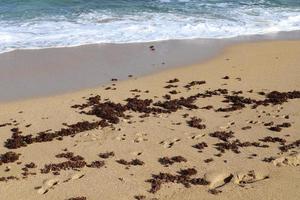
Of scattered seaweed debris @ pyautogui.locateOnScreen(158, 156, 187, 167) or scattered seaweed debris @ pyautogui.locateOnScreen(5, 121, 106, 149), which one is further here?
scattered seaweed debris @ pyautogui.locateOnScreen(5, 121, 106, 149)

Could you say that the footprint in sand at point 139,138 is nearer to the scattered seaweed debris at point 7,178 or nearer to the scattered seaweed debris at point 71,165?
the scattered seaweed debris at point 71,165

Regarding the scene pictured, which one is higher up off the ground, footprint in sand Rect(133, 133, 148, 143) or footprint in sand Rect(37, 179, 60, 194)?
footprint in sand Rect(133, 133, 148, 143)

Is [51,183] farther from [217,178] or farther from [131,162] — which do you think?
[217,178]

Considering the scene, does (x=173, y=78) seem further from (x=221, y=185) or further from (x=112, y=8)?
(x=112, y=8)

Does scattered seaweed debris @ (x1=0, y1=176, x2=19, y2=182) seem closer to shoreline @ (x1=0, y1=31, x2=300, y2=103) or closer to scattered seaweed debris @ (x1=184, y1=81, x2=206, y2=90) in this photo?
shoreline @ (x1=0, y1=31, x2=300, y2=103)

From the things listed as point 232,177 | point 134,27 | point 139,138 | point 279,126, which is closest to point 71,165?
point 139,138

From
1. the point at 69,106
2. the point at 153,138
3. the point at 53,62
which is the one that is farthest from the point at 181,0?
the point at 153,138

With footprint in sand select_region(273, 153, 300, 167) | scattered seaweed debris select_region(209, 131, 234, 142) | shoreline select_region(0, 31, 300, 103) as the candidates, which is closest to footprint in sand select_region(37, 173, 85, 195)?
scattered seaweed debris select_region(209, 131, 234, 142)
